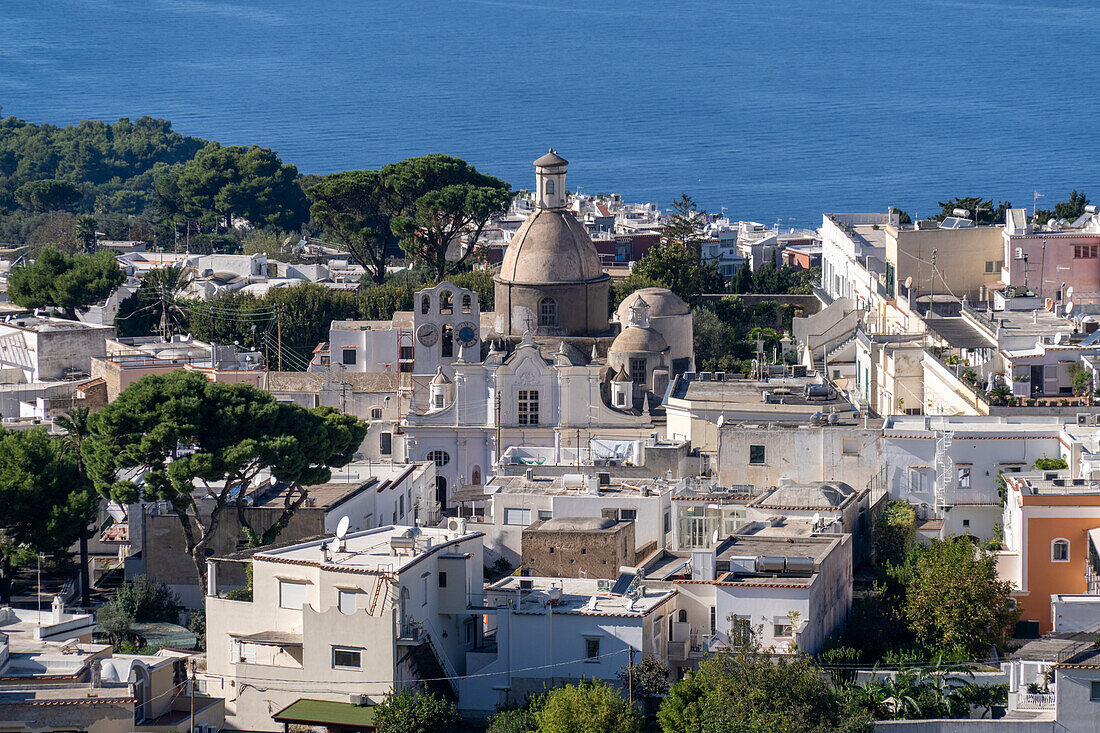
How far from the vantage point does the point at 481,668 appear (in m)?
32.7

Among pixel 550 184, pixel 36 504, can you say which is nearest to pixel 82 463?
pixel 36 504

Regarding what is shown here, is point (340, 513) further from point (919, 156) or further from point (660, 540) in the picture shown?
point (919, 156)

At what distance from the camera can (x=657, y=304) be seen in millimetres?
53469

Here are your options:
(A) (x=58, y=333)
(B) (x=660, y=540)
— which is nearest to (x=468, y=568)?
(B) (x=660, y=540)

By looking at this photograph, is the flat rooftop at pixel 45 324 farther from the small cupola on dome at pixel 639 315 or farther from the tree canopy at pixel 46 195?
the tree canopy at pixel 46 195

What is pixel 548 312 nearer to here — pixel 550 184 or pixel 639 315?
pixel 639 315

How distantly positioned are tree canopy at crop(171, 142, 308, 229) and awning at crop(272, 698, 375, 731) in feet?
219

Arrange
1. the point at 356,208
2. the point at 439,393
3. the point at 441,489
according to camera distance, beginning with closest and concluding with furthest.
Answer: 1. the point at 441,489
2. the point at 439,393
3. the point at 356,208

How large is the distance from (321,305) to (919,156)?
103912 mm

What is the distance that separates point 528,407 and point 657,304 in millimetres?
6099

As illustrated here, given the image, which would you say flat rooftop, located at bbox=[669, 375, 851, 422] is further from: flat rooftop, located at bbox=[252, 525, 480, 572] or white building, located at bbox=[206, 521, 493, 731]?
white building, located at bbox=[206, 521, 493, 731]

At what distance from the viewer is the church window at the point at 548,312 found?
5350 cm

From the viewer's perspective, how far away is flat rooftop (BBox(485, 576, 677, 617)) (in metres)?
31.8

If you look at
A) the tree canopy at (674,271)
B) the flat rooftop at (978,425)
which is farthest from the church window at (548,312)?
the flat rooftop at (978,425)
